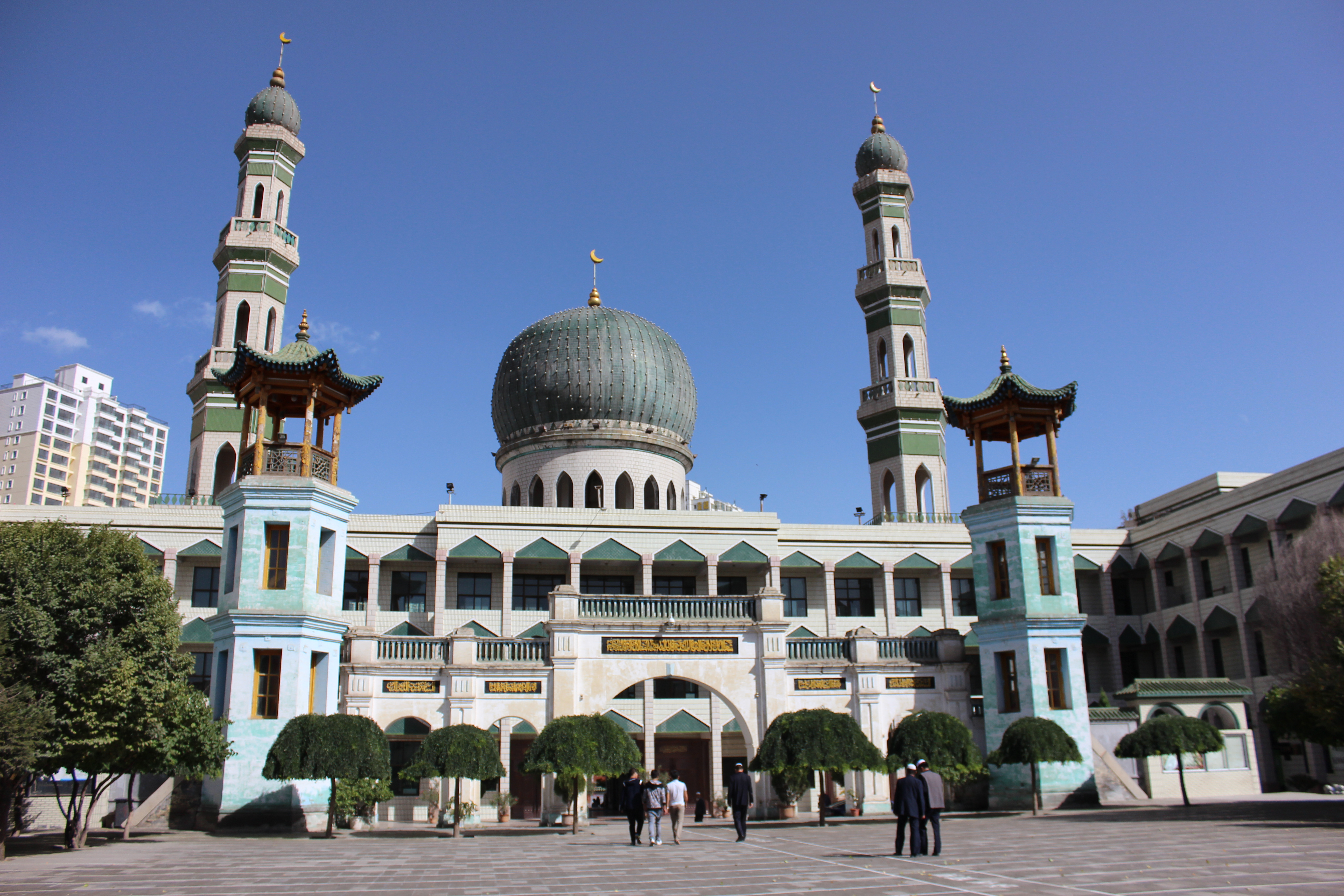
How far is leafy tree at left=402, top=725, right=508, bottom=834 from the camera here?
22.1 metres

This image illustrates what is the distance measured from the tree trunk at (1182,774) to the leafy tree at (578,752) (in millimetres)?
13609

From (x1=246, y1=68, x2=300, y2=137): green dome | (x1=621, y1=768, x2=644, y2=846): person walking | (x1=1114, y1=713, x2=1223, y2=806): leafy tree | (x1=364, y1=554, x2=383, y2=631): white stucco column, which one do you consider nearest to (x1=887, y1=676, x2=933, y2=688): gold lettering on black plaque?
(x1=1114, y1=713, x2=1223, y2=806): leafy tree

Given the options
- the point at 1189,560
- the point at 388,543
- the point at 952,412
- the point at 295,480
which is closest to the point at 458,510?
the point at 388,543

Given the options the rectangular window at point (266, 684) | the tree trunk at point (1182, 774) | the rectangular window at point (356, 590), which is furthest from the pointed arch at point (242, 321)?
the tree trunk at point (1182, 774)

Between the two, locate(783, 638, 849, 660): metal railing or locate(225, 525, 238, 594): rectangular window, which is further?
Result: locate(783, 638, 849, 660): metal railing

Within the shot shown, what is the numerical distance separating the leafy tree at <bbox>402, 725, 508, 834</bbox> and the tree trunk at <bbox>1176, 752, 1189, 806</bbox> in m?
16.5

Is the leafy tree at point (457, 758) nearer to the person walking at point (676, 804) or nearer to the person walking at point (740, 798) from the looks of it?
the person walking at point (676, 804)

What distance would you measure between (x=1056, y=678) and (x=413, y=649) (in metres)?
17.0

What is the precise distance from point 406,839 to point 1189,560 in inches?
1338

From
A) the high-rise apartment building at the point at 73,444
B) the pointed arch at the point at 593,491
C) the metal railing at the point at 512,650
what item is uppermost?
the high-rise apartment building at the point at 73,444

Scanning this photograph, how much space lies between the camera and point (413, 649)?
27.6 metres

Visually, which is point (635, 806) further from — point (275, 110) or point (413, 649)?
point (275, 110)

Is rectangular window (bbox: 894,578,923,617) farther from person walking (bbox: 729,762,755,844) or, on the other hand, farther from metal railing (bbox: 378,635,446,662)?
person walking (bbox: 729,762,755,844)

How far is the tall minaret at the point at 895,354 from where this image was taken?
4916 cm
